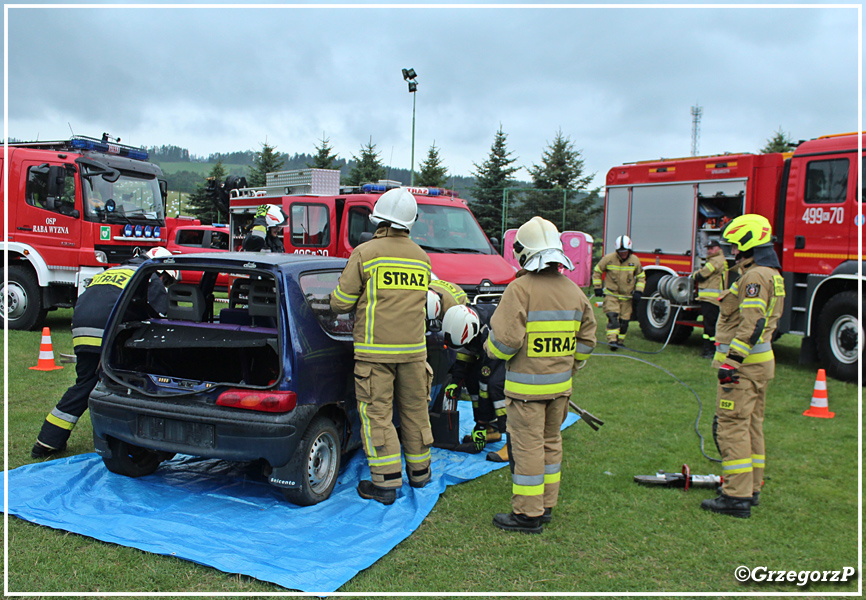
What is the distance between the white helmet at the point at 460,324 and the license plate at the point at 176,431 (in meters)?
1.77

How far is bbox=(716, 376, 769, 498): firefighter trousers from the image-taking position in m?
4.32

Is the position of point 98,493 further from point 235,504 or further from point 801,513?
point 801,513

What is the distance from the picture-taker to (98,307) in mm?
4703

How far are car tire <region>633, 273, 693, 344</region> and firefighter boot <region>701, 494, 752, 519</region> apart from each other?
7.30 metres

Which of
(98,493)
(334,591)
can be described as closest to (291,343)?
(334,591)

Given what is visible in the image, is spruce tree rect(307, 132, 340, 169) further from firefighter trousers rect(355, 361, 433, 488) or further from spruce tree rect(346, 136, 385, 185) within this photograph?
firefighter trousers rect(355, 361, 433, 488)

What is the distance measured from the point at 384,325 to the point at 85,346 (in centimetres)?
228

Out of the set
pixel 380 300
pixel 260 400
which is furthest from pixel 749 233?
pixel 260 400

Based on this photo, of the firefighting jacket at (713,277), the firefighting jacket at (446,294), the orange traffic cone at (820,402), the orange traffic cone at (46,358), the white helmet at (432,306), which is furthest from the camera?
the firefighting jacket at (713,277)

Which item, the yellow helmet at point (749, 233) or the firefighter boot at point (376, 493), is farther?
the yellow helmet at point (749, 233)

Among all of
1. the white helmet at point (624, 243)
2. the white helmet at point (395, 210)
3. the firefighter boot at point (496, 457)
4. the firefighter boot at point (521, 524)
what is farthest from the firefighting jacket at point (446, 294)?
the white helmet at point (624, 243)

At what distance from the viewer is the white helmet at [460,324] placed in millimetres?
4711

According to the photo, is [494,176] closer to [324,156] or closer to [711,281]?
[324,156]

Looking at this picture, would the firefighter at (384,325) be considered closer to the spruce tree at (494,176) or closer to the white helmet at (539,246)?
the white helmet at (539,246)
